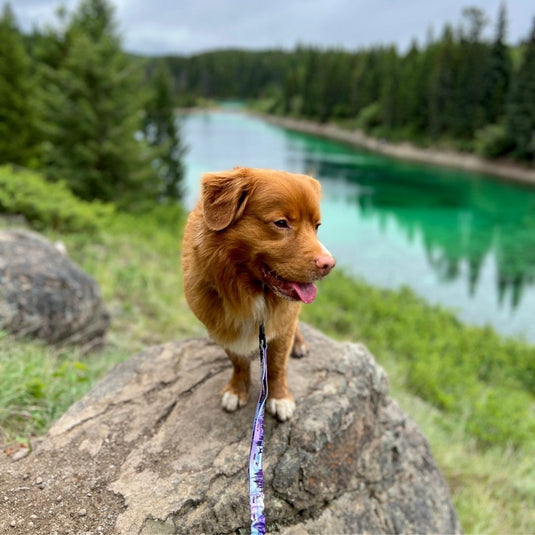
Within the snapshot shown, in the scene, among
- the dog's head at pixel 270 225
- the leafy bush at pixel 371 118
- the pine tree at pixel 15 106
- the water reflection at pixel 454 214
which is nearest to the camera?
the dog's head at pixel 270 225

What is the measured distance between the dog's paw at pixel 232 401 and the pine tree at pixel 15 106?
21831mm

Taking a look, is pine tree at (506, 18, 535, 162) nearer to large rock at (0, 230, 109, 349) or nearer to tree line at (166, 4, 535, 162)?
tree line at (166, 4, 535, 162)

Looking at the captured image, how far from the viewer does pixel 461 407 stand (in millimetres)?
8500

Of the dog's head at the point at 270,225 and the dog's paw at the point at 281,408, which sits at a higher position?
the dog's head at the point at 270,225

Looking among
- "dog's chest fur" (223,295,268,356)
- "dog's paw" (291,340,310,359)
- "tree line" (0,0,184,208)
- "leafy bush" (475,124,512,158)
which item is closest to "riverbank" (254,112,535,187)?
"leafy bush" (475,124,512,158)

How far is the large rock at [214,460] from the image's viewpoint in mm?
2783

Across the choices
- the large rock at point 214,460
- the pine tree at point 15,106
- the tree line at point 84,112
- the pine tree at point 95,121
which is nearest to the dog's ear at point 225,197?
the large rock at point 214,460

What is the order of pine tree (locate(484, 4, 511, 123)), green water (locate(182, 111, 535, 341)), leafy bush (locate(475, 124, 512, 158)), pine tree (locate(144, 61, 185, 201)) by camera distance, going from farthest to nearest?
pine tree (locate(484, 4, 511, 123))
leafy bush (locate(475, 124, 512, 158))
pine tree (locate(144, 61, 185, 201))
green water (locate(182, 111, 535, 341))

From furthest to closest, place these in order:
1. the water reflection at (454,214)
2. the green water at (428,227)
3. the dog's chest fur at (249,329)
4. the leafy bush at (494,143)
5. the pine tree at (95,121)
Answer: the leafy bush at (494,143) < the water reflection at (454,214) < the green water at (428,227) < the pine tree at (95,121) < the dog's chest fur at (249,329)

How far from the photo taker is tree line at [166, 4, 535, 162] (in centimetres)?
4519

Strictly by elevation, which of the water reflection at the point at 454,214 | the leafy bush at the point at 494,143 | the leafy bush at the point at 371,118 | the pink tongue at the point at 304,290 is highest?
the pink tongue at the point at 304,290

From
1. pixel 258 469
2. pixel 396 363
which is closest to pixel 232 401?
pixel 258 469

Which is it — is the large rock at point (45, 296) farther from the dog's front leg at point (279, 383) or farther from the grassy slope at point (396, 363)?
the dog's front leg at point (279, 383)

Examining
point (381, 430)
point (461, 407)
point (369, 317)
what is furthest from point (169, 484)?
point (369, 317)
